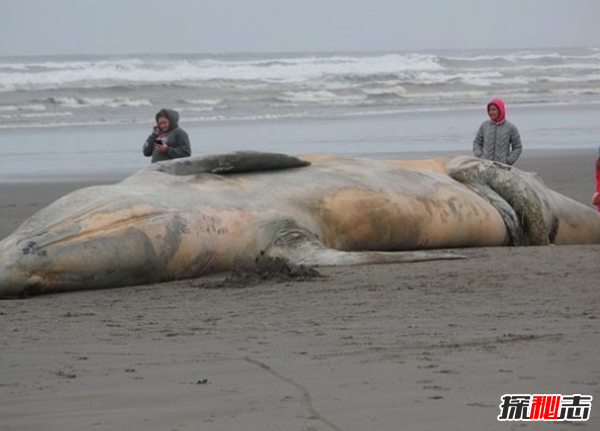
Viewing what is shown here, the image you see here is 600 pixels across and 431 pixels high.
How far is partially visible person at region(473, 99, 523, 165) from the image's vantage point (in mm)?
13903

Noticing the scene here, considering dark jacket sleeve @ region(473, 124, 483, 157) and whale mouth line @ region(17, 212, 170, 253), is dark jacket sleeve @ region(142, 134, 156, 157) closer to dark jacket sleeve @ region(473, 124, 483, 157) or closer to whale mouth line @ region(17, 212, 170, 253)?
dark jacket sleeve @ region(473, 124, 483, 157)

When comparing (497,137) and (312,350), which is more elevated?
(497,137)

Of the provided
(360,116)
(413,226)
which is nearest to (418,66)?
(360,116)

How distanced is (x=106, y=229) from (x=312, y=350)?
9.90ft

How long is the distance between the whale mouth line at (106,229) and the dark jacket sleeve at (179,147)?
13.5 ft

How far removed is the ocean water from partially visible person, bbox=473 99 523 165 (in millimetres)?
6683

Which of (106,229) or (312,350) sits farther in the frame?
(106,229)

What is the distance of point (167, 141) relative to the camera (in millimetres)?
13031

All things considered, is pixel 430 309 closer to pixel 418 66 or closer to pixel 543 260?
pixel 543 260

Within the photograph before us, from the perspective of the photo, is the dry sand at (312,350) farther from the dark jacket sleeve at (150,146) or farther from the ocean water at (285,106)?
the ocean water at (285,106)

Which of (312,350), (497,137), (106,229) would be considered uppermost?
(497,137)

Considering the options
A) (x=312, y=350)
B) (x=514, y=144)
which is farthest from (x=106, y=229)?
(x=514, y=144)

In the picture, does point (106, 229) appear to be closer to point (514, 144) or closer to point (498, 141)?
point (498, 141)

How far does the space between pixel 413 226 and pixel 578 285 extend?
258 cm
